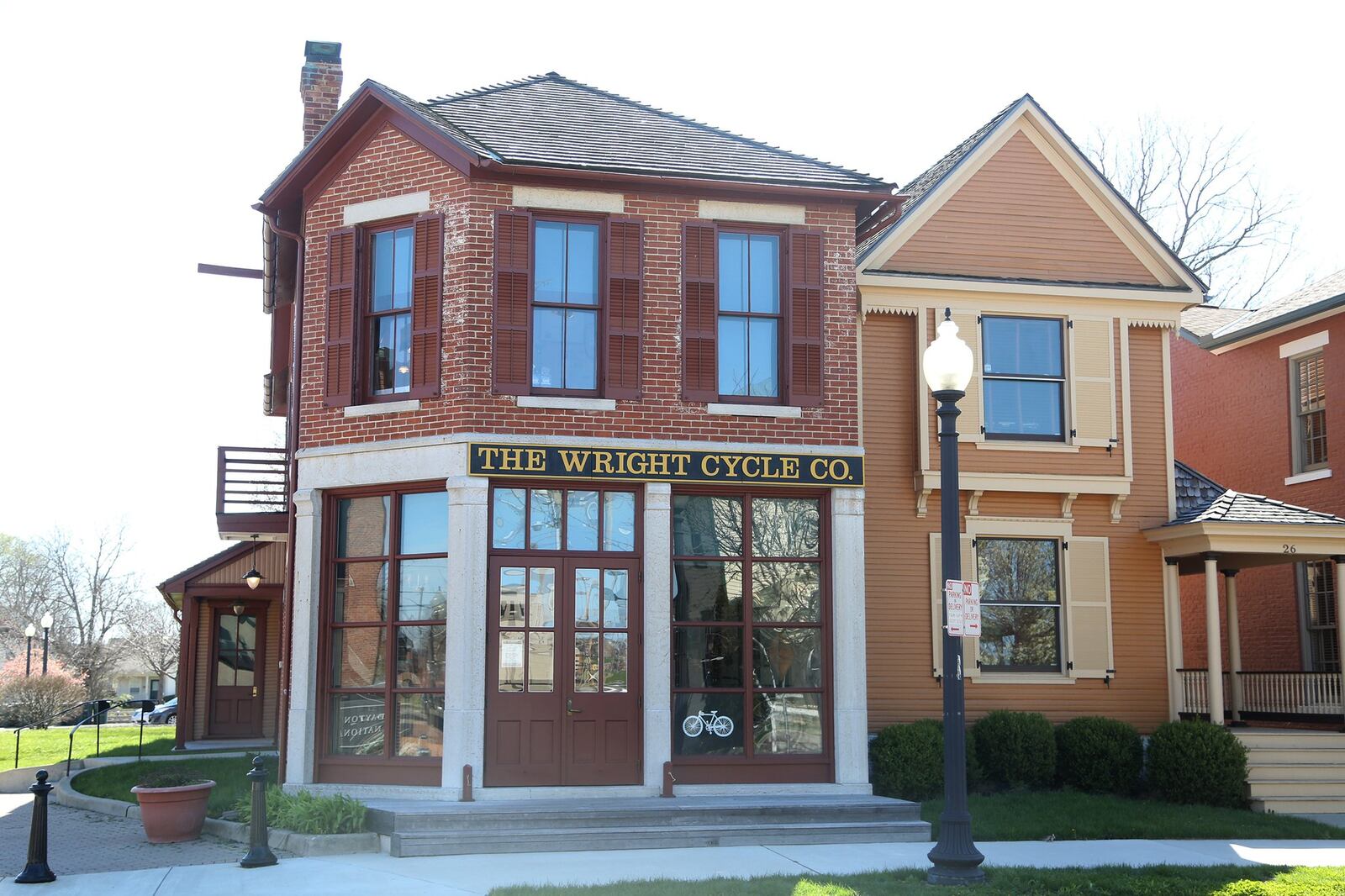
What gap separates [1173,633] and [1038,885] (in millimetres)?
8108

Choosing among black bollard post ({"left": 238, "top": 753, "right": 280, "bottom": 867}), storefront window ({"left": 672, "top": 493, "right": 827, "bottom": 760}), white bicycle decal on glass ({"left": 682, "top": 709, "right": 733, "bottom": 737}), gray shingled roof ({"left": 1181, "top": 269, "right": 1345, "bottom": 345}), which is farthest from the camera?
gray shingled roof ({"left": 1181, "top": 269, "right": 1345, "bottom": 345})

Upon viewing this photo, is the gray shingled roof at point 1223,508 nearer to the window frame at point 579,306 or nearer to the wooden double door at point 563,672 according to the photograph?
the wooden double door at point 563,672

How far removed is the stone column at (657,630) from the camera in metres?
14.3

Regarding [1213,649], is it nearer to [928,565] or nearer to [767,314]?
[928,565]

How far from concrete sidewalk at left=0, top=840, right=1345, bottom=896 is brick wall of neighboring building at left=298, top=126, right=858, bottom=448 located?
4636 millimetres

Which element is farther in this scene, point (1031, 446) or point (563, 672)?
point (1031, 446)

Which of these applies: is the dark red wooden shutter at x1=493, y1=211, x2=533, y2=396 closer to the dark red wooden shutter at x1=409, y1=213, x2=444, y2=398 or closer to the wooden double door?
the dark red wooden shutter at x1=409, y1=213, x2=444, y2=398

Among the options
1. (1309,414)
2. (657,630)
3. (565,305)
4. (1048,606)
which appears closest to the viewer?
(657,630)

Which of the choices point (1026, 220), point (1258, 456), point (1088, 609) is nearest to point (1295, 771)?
point (1088, 609)

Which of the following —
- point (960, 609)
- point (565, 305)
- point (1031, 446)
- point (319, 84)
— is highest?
point (319, 84)

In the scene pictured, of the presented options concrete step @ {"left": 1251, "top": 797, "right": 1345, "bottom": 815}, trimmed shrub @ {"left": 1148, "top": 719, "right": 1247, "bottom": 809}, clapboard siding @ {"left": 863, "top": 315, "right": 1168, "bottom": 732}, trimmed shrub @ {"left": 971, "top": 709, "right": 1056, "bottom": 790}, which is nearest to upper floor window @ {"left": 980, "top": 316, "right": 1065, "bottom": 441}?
clapboard siding @ {"left": 863, "top": 315, "right": 1168, "bottom": 732}

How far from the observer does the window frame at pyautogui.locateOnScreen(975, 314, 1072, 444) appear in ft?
58.0

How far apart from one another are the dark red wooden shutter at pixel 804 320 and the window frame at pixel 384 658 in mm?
4297

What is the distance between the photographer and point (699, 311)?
15297 millimetres
